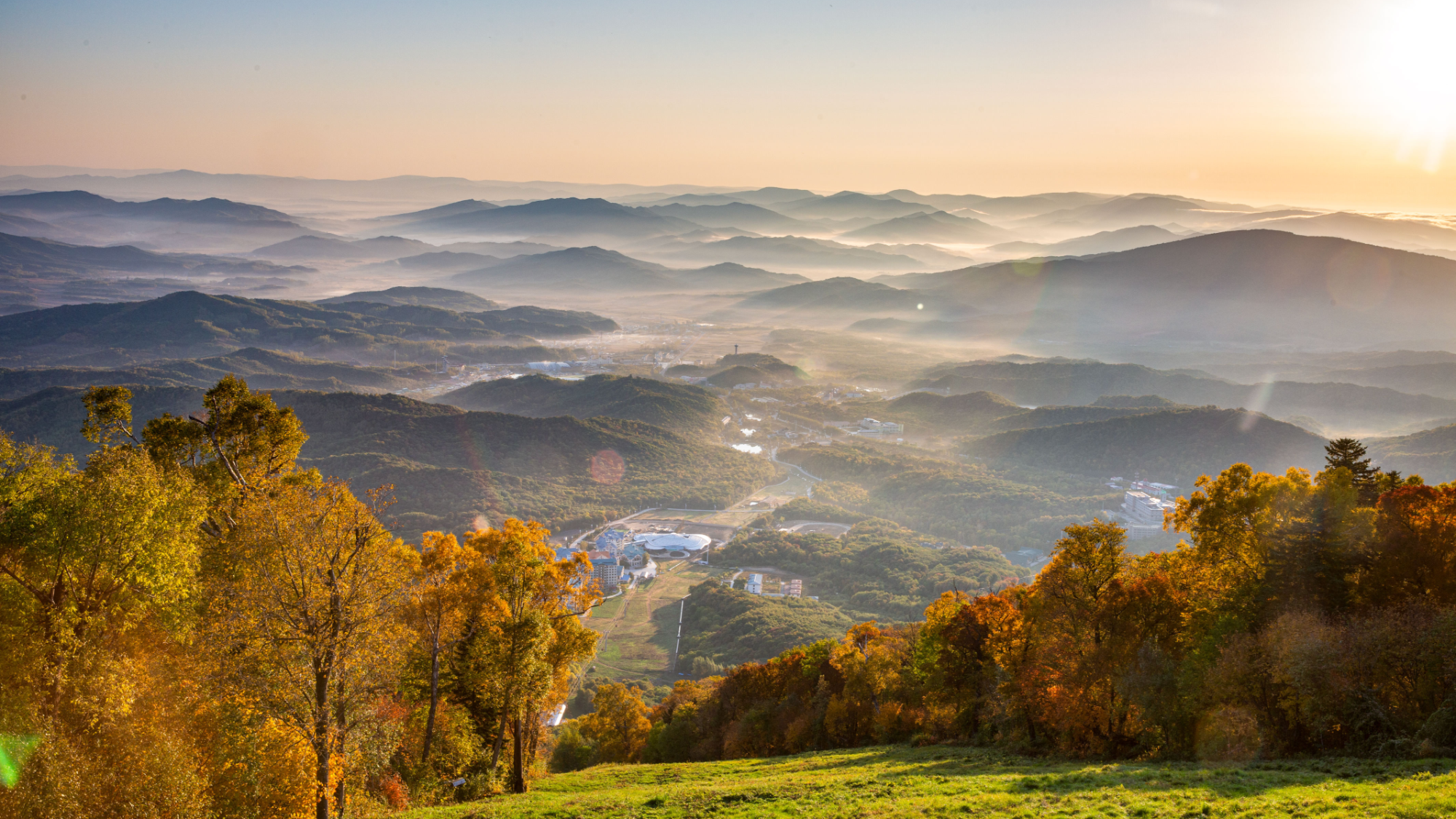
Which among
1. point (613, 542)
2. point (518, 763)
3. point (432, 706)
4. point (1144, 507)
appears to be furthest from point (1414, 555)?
point (1144, 507)

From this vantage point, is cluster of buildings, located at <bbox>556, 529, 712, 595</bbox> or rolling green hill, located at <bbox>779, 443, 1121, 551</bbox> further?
rolling green hill, located at <bbox>779, 443, 1121, 551</bbox>

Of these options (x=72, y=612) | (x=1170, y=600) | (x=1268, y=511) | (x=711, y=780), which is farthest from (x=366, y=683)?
(x=1268, y=511)

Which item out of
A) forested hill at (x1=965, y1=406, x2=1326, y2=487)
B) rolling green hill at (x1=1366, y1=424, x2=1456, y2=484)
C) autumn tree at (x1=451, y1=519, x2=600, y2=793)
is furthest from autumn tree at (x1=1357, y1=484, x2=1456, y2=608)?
forested hill at (x1=965, y1=406, x2=1326, y2=487)

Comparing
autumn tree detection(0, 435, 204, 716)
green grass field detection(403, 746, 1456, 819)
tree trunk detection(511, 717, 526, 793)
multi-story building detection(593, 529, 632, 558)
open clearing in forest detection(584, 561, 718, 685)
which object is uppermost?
autumn tree detection(0, 435, 204, 716)

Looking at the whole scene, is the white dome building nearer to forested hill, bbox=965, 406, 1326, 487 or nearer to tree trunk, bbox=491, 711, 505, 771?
tree trunk, bbox=491, 711, 505, 771

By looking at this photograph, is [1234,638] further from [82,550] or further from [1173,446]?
[1173,446]

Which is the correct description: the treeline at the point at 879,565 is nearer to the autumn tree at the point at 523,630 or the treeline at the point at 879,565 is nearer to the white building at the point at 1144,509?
the white building at the point at 1144,509
